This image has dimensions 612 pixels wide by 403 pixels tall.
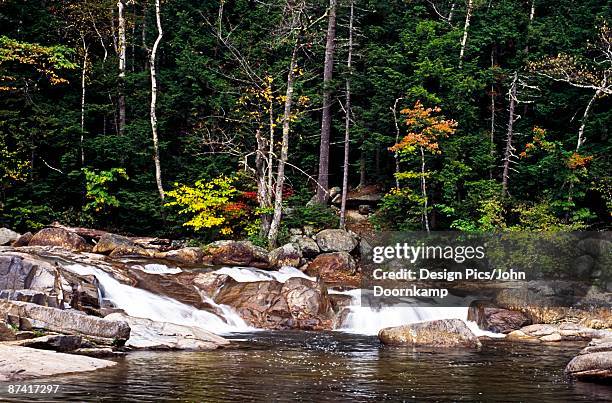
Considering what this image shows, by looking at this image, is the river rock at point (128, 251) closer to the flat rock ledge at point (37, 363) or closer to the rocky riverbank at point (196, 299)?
the rocky riverbank at point (196, 299)

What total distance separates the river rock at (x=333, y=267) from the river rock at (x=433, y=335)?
803cm

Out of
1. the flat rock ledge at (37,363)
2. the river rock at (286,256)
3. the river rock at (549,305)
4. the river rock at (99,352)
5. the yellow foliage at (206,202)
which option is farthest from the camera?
the yellow foliage at (206,202)

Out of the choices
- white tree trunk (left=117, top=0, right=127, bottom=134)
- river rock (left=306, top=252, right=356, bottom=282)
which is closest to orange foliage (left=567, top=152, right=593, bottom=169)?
river rock (left=306, top=252, right=356, bottom=282)

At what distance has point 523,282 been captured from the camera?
20766 mm

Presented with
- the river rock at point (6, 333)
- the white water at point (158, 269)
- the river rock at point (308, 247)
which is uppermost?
the river rock at point (308, 247)

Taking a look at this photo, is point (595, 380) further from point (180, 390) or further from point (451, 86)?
point (451, 86)

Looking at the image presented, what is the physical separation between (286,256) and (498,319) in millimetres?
8425

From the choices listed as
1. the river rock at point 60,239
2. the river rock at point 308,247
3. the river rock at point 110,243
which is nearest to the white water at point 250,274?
the river rock at point 308,247

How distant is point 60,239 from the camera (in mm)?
22516

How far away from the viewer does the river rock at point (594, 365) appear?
10188 mm

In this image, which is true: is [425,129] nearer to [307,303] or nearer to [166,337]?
[307,303]

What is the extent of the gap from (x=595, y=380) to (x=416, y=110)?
52.9 ft

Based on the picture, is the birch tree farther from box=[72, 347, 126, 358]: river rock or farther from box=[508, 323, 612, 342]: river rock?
box=[72, 347, 126, 358]: river rock

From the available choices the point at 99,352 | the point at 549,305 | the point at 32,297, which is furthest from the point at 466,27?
the point at 99,352
